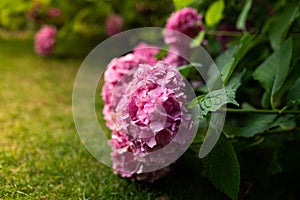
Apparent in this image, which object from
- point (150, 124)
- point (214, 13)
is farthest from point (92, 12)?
point (150, 124)

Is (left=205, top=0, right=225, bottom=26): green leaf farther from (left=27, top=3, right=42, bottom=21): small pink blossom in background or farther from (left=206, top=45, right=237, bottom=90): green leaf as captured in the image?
(left=27, top=3, right=42, bottom=21): small pink blossom in background

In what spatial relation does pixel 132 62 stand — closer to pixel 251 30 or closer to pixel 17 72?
pixel 251 30

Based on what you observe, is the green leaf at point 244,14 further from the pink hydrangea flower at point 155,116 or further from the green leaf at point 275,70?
the pink hydrangea flower at point 155,116

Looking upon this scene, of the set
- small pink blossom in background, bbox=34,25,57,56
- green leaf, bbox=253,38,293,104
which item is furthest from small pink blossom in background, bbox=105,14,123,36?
green leaf, bbox=253,38,293,104

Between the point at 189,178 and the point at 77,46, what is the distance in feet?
4.24

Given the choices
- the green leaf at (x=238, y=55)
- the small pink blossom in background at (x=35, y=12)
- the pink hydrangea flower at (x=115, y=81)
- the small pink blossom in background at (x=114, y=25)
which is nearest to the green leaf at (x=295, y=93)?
the green leaf at (x=238, y=55)

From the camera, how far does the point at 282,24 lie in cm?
98

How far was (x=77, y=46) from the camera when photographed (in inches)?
78.7

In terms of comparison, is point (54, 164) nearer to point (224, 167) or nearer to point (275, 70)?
point (224, 167)

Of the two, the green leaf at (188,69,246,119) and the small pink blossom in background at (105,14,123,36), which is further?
the small pink blossom in background at (105,14,123,36)

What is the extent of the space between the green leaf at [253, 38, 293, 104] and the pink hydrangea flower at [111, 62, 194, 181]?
216mm

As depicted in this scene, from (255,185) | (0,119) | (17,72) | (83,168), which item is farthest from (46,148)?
(17,72)

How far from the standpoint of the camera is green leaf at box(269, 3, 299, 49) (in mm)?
941

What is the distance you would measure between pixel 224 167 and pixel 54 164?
368 millimetres
